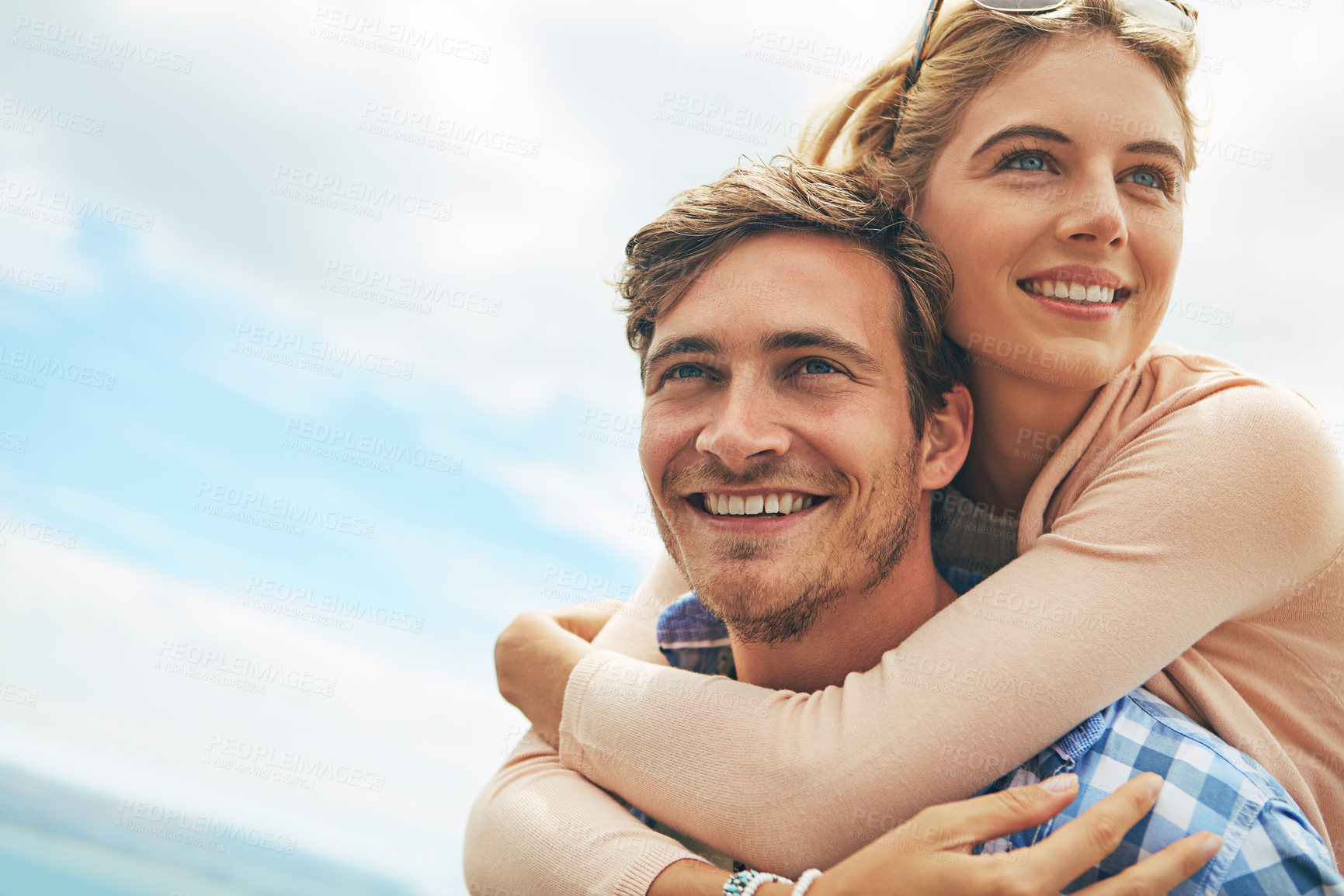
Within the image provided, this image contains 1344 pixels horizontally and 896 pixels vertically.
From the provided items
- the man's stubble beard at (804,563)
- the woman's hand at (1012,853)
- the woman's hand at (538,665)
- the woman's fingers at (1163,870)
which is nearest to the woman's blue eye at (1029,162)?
the man's stubble beard at (804,563)

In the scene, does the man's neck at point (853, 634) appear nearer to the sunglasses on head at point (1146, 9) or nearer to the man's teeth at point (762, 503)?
the man's teeth at point (762, 503)

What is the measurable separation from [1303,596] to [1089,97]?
1.23 meters

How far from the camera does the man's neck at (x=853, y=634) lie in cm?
261

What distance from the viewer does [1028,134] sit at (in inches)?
95.7

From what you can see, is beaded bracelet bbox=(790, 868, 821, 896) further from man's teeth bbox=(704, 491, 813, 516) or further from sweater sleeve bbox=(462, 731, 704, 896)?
man's teeth bbox=(704, 491, 813, 516)

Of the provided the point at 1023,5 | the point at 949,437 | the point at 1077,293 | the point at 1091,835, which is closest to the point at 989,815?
the point at 1091,835

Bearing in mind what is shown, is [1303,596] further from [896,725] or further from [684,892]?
[684,892]

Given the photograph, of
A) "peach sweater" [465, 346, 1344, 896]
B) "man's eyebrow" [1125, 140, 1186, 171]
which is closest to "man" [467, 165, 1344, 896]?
"peach sweater" [465, 346, 1344, 896]

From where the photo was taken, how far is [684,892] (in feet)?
6.84

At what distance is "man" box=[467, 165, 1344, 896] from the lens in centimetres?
248

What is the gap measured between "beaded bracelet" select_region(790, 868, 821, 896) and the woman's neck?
1.11m

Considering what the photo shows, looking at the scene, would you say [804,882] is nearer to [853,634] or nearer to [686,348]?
[853,634]

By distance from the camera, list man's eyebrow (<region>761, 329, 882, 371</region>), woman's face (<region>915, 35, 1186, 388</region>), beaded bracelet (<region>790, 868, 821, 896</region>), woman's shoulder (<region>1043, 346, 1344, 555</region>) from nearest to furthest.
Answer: beaded bracelet (<region>790, 868, 821, 896</region>) → woman's shoulder (<region>1043, 346, 1344, 555</region>) → woman's face (<region>915, 35, 1186, 388</region>) → man's eyebrow (<region>761, 329, 882, 371</region>)

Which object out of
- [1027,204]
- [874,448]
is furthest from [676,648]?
[1027,204]
